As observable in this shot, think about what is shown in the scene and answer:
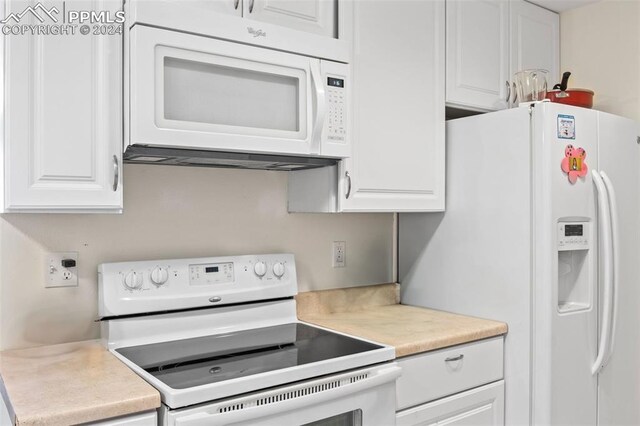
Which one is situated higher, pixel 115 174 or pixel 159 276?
pixel 115 174

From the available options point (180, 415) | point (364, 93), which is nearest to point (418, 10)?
point (364, 93)

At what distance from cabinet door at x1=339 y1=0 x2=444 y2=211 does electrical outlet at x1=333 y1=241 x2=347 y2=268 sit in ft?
1.25

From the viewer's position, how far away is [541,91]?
7.59 ft

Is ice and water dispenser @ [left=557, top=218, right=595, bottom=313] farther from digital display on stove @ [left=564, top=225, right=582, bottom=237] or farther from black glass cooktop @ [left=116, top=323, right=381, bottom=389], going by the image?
black glass cooktop @ [left=116, top=323, right=381, bottom=389]

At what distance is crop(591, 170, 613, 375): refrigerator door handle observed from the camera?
2201 mm

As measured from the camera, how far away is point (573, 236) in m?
2.15

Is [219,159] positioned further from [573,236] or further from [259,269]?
[573,236]

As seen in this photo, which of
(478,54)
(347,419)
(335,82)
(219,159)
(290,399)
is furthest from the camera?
(478,54)

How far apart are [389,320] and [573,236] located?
0.78 metres

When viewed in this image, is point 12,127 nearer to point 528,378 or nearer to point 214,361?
point 214,361

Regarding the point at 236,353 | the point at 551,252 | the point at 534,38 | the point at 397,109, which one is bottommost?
the point at 236,353

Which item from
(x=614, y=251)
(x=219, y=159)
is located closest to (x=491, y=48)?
(x=614, y=251)

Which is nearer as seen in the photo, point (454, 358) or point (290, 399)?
point (290, 399)

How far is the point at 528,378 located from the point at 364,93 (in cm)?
123
